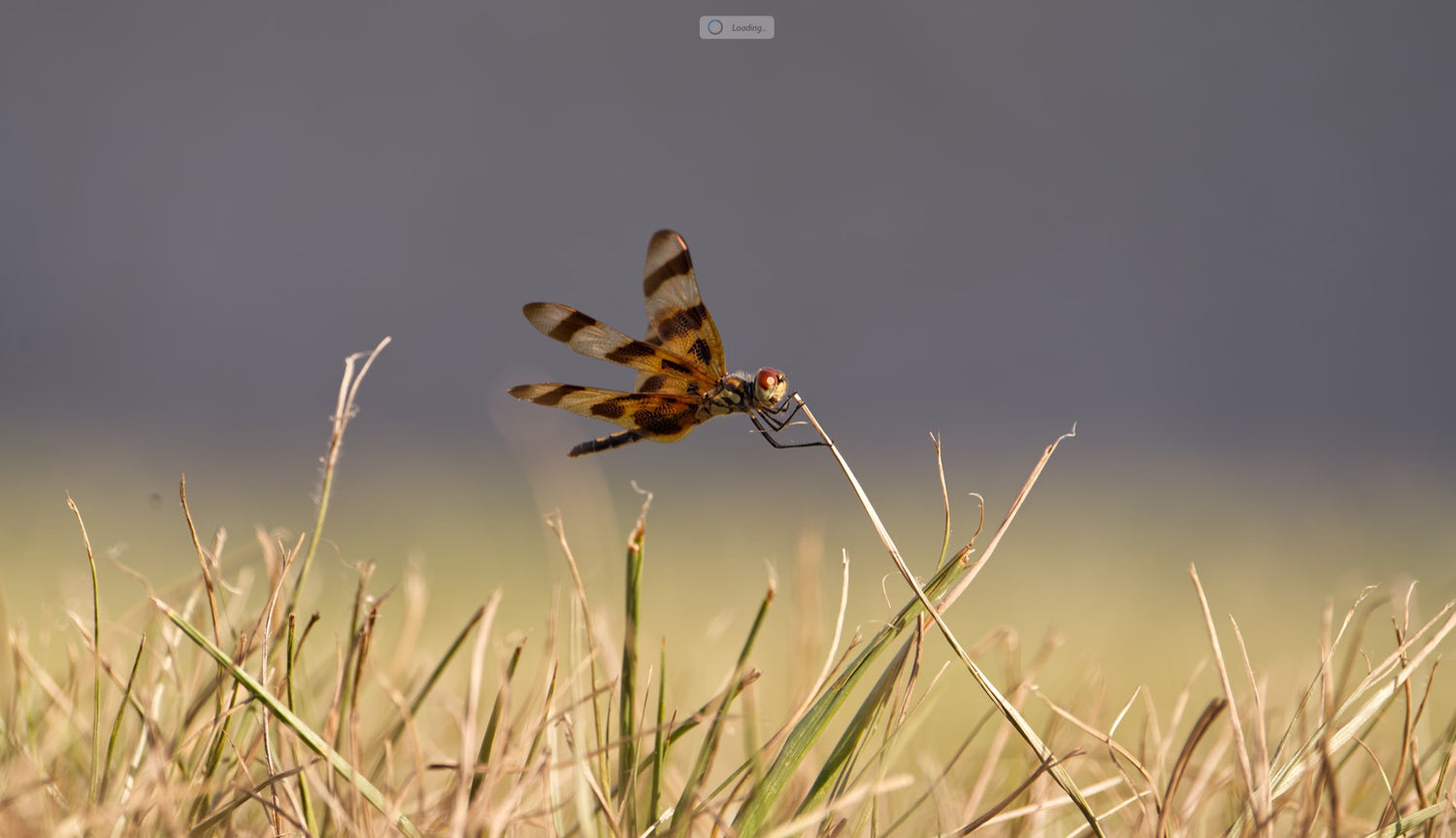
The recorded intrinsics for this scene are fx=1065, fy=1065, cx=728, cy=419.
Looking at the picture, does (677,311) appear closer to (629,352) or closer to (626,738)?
(629,352)

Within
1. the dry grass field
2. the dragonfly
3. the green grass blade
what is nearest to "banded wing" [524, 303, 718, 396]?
the dragonfly

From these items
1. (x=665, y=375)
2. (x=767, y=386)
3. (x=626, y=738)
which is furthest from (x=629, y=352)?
(x=626, y=738)

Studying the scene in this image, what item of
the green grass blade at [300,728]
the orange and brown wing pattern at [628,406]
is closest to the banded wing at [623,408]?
the orange and brown wing pattern at [628,406]

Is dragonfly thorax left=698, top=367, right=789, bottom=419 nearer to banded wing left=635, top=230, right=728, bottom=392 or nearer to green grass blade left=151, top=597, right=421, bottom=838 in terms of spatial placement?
banded wing left=635, top=230, right=728, bottom=392

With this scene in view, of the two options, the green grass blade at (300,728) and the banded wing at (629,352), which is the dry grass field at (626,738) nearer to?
the green grass blade at (300,728)

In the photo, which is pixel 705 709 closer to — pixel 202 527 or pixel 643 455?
pixel 202 527

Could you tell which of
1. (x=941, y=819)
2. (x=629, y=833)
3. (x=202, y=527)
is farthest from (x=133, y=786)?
(x=202, y=527)

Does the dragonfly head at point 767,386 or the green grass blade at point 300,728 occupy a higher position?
the dragonfly head at point 767,386
